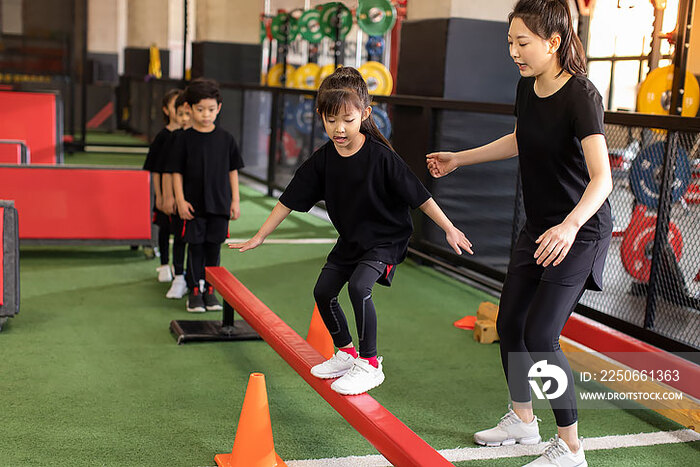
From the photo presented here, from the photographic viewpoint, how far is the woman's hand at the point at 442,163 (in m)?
3.38

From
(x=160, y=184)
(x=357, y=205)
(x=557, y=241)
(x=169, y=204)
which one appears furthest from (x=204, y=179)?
(x=557, y=241)

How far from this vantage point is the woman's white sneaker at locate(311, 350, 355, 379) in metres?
3.38

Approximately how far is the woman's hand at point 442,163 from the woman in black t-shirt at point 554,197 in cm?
17

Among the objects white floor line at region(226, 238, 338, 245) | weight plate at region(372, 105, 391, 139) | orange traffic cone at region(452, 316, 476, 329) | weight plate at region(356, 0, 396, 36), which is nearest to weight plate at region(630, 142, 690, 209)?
orange traffic cone at region(452, 316, 476, 329)

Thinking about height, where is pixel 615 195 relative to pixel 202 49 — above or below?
below

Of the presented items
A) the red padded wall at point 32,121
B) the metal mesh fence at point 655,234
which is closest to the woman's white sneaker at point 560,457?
the metal mesh fence at point 655,234

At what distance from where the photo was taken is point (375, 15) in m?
12.2

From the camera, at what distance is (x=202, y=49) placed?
15969 mm

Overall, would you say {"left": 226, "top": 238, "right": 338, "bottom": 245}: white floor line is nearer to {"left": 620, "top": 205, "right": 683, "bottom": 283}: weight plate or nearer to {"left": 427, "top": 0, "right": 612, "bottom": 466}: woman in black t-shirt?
{"left": 620, "top": 205, "right": 683, "bottom": 283}: weight plate

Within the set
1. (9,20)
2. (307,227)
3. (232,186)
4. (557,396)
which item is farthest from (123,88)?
(557,396)

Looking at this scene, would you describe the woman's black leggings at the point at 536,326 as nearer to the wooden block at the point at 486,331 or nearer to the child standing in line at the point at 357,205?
the child standing in line at the point at 357,205

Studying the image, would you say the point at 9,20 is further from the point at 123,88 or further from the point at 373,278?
the point at 373,278

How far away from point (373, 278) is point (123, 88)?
2213 centimetres

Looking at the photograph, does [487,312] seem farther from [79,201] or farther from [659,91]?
[79,201]
